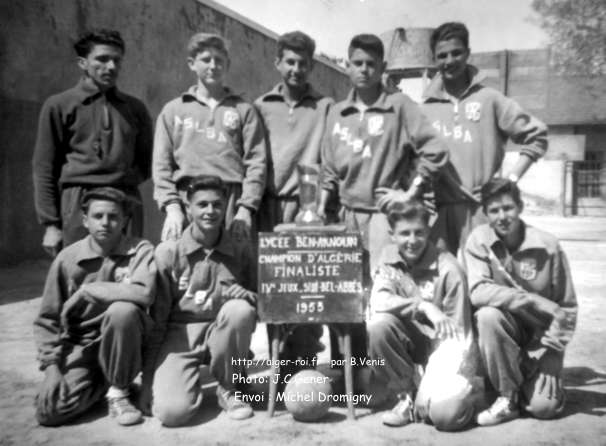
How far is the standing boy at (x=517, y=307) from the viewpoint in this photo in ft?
10.9

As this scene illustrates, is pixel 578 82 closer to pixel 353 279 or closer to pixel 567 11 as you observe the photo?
pixel 567 11

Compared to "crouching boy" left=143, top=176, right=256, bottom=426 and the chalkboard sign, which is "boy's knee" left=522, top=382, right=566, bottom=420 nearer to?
the chalkboard sign

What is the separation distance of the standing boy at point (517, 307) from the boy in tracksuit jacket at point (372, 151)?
55 cm

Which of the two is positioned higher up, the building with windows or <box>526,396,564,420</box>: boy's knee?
the building with windows

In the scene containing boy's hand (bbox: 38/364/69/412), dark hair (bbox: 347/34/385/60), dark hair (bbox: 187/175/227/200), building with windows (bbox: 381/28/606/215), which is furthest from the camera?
building with windows (bbox: 381/28/606/215)

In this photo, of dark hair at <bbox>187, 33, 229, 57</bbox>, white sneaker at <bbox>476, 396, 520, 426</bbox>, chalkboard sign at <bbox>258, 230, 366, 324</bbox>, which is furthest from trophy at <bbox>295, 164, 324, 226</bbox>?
white sneaker at <bbox>476, 396, 520, 426</bbox>

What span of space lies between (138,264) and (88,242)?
36 centimetres

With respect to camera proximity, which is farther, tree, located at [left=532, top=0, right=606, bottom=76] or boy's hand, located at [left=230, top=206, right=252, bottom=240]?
tree, located at [left=532, top=0, right=606, bottom=76]

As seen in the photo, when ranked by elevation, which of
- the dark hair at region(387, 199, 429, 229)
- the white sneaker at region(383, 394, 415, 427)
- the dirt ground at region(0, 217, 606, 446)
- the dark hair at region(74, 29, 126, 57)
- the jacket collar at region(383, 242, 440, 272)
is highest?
the dark hair at region(74, 29, 126, 57)

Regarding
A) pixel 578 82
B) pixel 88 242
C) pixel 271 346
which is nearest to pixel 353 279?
pixel 271 346

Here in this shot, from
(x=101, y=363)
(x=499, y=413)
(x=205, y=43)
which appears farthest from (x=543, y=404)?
(x=205, y=43)

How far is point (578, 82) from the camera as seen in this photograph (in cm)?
2575

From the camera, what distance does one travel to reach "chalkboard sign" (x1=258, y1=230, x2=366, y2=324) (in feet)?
11.5

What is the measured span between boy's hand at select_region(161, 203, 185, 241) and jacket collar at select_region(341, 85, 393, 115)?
132cm
